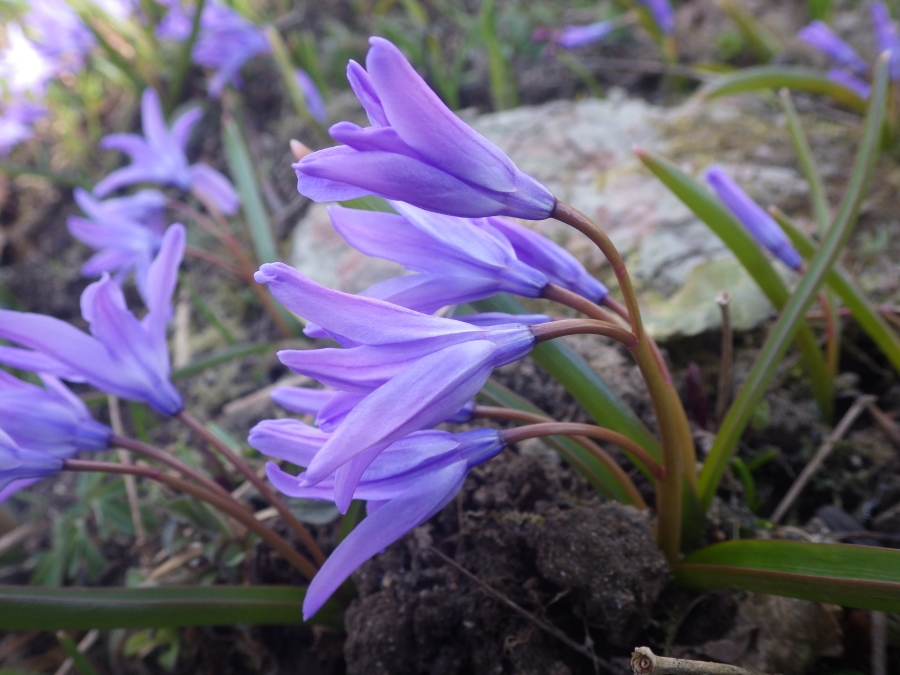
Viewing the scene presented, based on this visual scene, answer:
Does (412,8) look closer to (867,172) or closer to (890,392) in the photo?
(867,172)

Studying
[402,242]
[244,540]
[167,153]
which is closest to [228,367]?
[167,153]

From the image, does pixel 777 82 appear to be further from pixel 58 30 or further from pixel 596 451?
pixel 58 30

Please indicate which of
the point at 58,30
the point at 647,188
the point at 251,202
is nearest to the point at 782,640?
the point at 647,188

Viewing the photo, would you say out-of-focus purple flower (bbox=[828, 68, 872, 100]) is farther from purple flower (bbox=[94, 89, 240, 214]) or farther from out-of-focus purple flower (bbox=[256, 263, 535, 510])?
purple flower (bbox=[94, 89, 240, 214])

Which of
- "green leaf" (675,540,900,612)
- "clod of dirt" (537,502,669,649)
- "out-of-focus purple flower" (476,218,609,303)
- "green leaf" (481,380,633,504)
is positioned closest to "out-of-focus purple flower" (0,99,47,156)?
"out-of-focus purple flower" (476,218,609,303)

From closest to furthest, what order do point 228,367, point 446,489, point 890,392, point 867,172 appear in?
1. point 446,489
2. point 867,172
3. point 890,392
4. point 228,367
